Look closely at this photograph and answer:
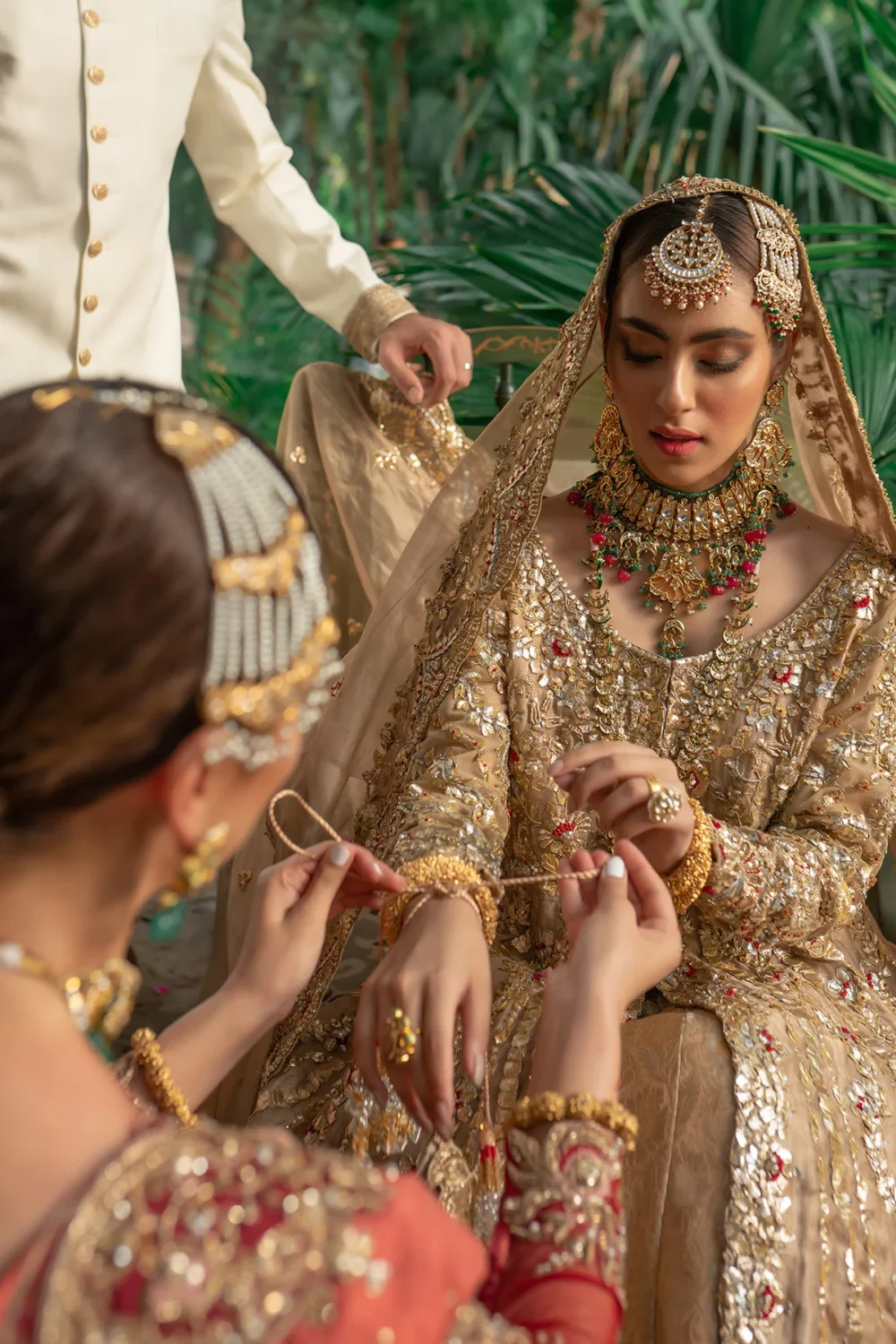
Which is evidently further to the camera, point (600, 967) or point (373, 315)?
point (373, 315)

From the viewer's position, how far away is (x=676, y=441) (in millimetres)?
1724

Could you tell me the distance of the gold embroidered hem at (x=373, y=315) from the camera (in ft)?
7.06

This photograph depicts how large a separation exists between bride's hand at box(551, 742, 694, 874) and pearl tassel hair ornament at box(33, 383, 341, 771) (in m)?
0.59

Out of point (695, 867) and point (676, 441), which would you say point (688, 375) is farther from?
point (695, 867)

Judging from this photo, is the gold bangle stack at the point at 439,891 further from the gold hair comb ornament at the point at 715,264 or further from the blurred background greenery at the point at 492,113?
the blurred background greenery at the point at 492,113

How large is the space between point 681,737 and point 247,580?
103 cm

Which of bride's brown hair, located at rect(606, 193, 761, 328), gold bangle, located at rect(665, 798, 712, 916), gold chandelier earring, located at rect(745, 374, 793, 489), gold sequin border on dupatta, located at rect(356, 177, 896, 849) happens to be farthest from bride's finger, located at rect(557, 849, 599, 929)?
bride's brown hair, located at rect(606, 193, 761, 328)

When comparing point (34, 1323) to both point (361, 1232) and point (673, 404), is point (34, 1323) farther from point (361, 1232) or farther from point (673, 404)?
point (673, 404)

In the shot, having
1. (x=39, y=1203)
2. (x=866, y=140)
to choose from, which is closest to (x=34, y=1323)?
(x=39, y=1203)

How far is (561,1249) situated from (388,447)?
1495mm

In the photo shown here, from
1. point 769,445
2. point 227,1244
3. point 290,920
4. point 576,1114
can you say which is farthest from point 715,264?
point 227,1244

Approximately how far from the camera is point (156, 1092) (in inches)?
48.3

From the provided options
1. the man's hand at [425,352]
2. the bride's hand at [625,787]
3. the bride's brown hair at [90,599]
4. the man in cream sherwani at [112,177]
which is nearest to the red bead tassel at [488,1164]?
the bride's hand at [625,787]

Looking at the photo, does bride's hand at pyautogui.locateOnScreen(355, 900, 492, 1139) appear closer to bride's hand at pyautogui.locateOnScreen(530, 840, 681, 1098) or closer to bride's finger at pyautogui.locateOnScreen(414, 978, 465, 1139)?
bride's finger at pyautogui.locateOnScreen(414, 978, 465, 1139)
